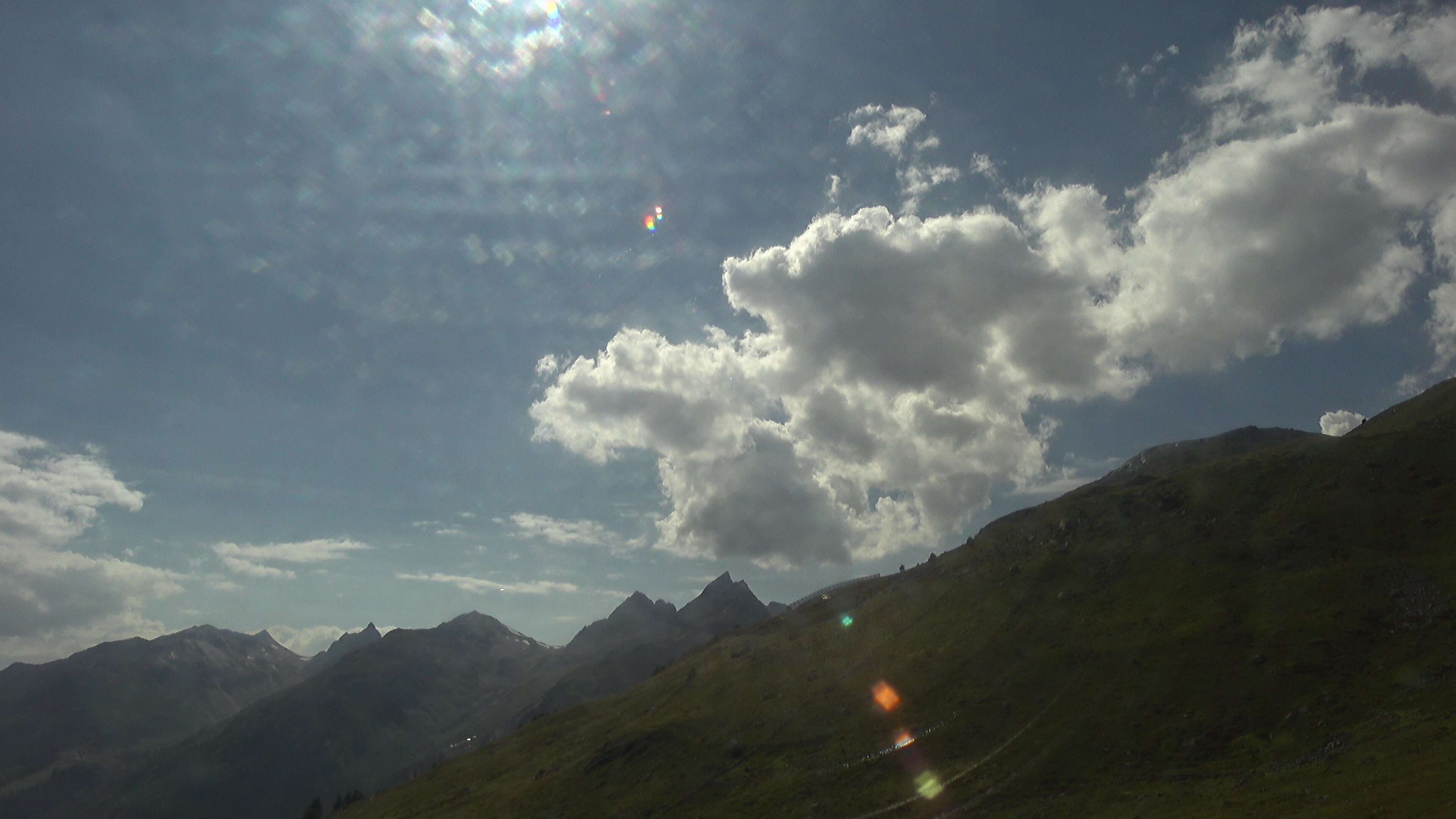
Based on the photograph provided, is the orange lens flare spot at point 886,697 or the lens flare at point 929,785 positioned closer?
the lens flare at point 929,785

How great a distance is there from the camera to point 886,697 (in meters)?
111

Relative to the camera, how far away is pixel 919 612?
143375 mm

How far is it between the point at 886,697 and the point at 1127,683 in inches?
1284

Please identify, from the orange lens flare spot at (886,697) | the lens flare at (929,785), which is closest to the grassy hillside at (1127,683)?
the lens flare at (929,785)

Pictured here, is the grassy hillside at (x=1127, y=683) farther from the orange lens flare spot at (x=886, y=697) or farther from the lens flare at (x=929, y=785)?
the orange lens flare spot at (x=886, y=697)

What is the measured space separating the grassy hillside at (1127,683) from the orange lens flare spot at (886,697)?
3.30ft

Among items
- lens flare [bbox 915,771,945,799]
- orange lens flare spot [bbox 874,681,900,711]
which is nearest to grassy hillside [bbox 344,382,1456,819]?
lens flare [bbox 915,771,945,799]

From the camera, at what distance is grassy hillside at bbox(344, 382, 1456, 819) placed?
71.9 meters

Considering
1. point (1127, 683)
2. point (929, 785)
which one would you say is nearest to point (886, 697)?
point (929, 785)

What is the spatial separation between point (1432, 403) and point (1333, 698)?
5295 inches

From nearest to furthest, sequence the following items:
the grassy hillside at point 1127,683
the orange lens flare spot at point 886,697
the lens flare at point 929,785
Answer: the grassy hillside at point 1127,683 < the lens flare at point 929,785 < the orange lens flare spot at point 886,697

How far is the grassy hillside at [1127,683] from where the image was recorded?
71.9 metres

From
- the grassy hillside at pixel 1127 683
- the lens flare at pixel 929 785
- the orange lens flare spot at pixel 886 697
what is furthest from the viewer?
the orange lens flare spot at pixel 886 697

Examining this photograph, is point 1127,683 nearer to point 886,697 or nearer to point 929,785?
point 929,785
